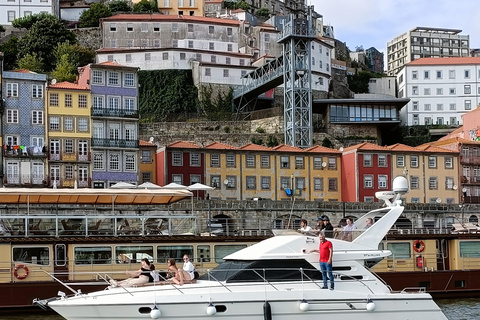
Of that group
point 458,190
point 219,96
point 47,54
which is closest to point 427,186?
point 458,190

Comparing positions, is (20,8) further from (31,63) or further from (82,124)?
(82,124)

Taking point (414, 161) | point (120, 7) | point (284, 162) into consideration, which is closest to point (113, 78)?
point (284, 162)

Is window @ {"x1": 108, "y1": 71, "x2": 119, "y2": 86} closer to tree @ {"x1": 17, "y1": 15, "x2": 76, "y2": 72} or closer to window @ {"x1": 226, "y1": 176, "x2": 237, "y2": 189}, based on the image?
window @ {"x1": 226, "y1": 176, "x2": 237, "y2": 189}

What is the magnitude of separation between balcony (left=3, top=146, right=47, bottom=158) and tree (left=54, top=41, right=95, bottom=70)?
29.0 m

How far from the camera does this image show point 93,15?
96312 millimetres

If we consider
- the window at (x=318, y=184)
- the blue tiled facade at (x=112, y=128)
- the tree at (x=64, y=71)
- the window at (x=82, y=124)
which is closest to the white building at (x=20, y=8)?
the tree at (x=64, y=71)

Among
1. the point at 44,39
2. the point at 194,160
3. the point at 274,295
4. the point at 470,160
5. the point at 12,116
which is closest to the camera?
the point at 274,295

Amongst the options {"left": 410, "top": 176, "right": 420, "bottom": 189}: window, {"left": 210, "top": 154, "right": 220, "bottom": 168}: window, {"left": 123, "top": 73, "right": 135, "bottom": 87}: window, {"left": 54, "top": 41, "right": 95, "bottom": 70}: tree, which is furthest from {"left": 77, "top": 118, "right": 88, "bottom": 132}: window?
{"left": 54, "top": 41, "right": 95, "bottom": 70}: tree

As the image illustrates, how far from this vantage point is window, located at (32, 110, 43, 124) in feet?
183

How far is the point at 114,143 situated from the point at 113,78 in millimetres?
4771

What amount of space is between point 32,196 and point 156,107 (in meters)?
50.7

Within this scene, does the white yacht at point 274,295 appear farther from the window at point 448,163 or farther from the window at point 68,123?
the window at point 448,163

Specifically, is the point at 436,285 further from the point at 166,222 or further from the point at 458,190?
the point at 458,190

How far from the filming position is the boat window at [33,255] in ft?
96.6
